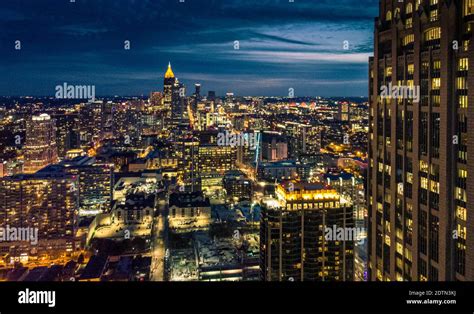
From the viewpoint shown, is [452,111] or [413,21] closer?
[452,111]

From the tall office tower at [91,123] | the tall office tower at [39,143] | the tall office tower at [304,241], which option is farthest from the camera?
the tall office tower at [91,123]

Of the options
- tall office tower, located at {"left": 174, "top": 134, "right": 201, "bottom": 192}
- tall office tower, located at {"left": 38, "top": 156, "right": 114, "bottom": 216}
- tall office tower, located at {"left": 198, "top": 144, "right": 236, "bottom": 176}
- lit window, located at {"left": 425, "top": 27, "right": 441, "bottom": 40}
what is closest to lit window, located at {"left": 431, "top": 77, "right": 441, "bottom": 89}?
lit window, located at {"left": 425, "top": 27, "right": 441, "bottom": 40}

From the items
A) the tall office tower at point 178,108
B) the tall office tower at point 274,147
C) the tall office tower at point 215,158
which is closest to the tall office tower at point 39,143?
the tall office tower at point 215,158

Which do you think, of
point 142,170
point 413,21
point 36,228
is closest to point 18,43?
point 413,21

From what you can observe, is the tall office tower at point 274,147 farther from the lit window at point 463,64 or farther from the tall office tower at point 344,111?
the lit window at point 463,64

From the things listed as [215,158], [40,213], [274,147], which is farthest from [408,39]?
[274,147]

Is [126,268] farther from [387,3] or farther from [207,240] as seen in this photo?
[387,3]
